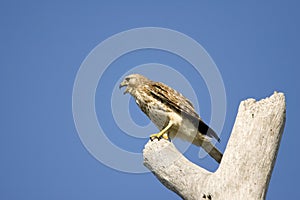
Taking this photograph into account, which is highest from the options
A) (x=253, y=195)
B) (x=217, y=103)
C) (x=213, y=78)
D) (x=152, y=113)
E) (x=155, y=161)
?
(x=152, y=113)

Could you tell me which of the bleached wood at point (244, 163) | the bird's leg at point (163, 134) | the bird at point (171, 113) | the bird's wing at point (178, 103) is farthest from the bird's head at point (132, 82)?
the bleached wood at point (244, 163)

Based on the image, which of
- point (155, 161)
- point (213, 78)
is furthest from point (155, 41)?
point (155, 161)

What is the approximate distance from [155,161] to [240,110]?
3.70 ft

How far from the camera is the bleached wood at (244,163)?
14.7 feet

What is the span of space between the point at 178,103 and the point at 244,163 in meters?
2.82

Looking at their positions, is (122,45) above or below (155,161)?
above

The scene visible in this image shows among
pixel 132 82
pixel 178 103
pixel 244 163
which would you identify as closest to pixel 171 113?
pixel 178 103

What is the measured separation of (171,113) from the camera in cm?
734

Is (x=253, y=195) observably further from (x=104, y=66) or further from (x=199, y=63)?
(x=104, y=66)

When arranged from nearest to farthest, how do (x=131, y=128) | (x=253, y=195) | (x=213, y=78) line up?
(x=253, y=195) < (x=213, y=78) < (x=131, y=128)

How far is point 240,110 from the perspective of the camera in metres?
4.89

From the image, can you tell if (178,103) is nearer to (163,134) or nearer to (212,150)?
(163,134)

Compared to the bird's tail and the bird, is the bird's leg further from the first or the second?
the bird's tail

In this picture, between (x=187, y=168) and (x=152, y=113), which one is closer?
(x=187, y=168)
